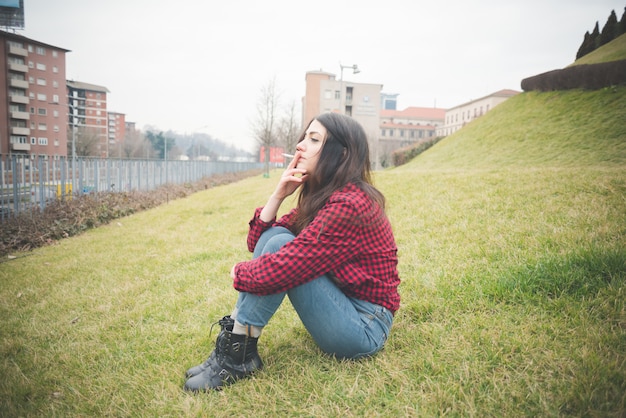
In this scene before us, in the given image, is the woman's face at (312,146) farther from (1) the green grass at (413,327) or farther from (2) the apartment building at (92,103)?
(2) the apartment building at (92,103)

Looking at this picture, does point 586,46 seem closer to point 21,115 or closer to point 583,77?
point 583,77

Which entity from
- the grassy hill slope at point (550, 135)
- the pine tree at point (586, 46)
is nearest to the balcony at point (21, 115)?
the grassy hill slope at point (550, 135)

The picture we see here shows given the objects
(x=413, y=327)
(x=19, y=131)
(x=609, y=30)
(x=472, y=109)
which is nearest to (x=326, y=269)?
(x=413, y=327)

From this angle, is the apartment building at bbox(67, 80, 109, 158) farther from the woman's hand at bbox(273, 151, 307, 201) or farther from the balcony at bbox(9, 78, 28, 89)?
the woman's hand at bbox(273, 151, 307, 201)

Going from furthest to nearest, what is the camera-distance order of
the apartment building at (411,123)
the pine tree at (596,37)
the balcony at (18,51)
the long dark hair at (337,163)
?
the apartment building at (411,123)
the balcony at (18,51)
the pine tree at (596,37)
the long dark hair at (337,163)

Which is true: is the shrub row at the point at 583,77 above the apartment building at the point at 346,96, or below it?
below

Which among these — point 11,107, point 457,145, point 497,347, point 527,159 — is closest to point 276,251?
point 497,347

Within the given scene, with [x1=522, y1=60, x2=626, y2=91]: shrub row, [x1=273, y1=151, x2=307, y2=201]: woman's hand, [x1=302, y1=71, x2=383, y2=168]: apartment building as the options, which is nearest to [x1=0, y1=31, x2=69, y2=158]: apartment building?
[x1=302, y1=71, x2=383, y2=168]: apartment building

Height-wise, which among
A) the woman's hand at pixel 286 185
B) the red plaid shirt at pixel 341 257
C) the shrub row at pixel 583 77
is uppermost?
the shrub row at pixel 583 77

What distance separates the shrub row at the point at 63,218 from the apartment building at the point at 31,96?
4773 centimetres

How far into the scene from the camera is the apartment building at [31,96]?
49875 millimetres

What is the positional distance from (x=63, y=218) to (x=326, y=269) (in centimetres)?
932

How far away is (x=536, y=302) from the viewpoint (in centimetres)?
252

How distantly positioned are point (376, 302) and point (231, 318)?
0.88 meters
